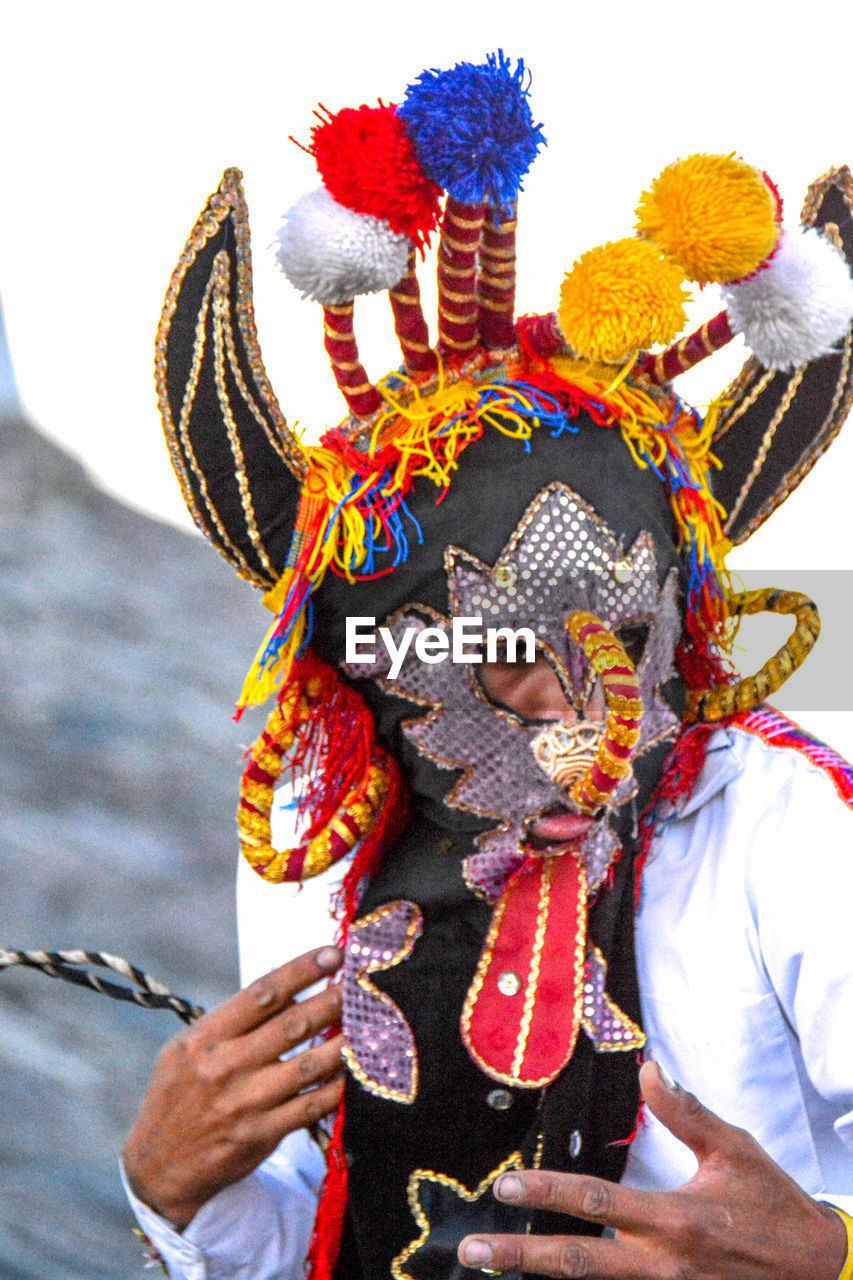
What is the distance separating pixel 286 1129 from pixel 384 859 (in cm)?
33

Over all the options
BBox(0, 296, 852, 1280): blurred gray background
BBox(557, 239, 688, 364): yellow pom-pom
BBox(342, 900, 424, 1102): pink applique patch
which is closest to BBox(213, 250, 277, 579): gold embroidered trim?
BBox(557, 239, 688, 364): yellow pom-pom

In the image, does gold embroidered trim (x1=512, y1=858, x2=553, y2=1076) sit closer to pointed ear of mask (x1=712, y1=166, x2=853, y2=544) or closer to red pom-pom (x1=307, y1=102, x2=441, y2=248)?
pointed ear of mask (x1=712, y1=166, x2=853, y2=544)

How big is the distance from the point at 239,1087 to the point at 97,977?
273 mm

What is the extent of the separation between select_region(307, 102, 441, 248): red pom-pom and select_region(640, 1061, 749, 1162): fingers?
33.8 inches

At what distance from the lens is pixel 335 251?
1377mm

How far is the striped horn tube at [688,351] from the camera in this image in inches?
59.7

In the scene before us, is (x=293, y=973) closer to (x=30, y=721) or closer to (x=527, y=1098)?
(x=527, y=1098)

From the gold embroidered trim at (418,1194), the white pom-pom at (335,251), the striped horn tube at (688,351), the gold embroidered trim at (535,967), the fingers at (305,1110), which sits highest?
the white pom-pom at (335,251)

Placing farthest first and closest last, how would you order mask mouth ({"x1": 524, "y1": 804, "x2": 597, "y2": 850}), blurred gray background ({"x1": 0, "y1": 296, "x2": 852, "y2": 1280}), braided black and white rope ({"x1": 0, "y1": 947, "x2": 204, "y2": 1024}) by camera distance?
blurred gray background ({"x1": 0, "y1": 296, "x2": 852, "y2": 1280}) → braided black and white rope ({"x1": 0, "y1": 947, "x2": 204, "y2": 1024}) → mask mouth ({"x1": 524, "y1": 804, "x2": 597, "y2": 850})

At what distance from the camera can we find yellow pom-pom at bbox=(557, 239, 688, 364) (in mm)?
1380

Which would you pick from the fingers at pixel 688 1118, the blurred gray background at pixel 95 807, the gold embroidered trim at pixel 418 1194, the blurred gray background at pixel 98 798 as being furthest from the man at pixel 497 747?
the blurred gray background at pixel 95 807

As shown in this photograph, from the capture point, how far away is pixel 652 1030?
5.15ft

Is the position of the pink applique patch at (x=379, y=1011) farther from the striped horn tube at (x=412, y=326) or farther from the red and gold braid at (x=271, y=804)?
the striped horn tube at (x=412, y=326)

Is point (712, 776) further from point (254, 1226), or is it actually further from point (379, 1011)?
point (254, 1226)
